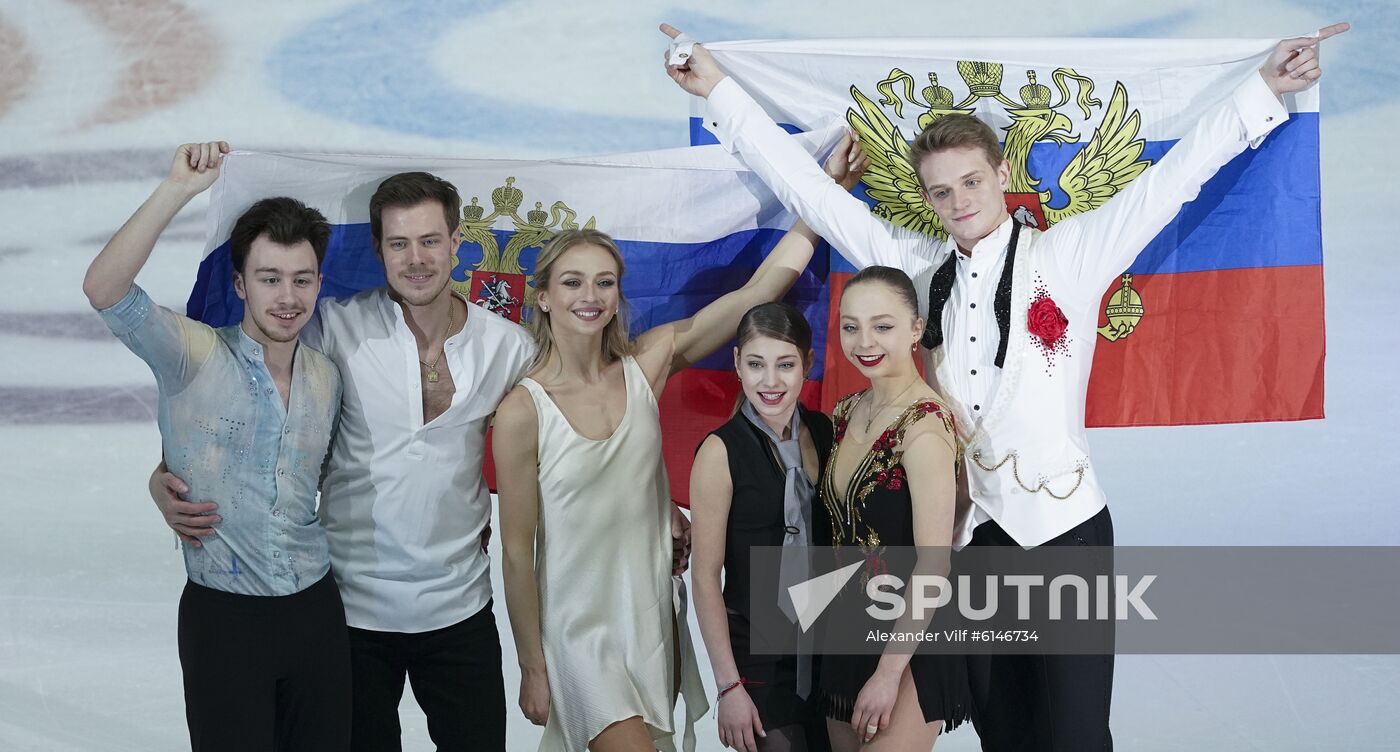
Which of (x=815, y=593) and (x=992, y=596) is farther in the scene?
(x=992, y=596)

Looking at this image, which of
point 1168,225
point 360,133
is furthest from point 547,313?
point 360,133

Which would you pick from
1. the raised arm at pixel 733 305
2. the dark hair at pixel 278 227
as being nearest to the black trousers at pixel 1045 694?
the raised arm at pixel 733 305

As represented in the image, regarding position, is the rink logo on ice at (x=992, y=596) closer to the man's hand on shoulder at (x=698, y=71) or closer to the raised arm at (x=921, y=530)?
the raised arm at (x=921, y=530)

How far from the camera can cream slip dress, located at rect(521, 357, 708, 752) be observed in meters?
3.42

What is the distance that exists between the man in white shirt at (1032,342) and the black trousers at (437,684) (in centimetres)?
129

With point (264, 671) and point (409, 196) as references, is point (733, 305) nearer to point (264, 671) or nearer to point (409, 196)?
point (409, 196)

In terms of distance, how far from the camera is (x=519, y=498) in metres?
3.39

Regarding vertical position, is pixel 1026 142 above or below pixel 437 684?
above

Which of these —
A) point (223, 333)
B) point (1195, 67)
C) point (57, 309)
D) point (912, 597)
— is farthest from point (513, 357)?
point (57, 309)

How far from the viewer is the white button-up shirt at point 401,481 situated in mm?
3512

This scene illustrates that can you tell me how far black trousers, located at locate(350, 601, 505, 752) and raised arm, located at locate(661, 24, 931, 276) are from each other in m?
1.45

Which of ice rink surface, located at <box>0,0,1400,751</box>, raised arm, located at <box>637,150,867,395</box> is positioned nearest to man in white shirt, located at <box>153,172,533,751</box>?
raised arm, located at <box>637,150,867,395</box>

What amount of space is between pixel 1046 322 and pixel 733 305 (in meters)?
0.90

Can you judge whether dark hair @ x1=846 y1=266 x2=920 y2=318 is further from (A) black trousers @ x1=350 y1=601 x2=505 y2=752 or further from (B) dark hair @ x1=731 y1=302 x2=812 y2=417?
(A) black trousers @ x1=350 y1=601 x2=505 y2=752
